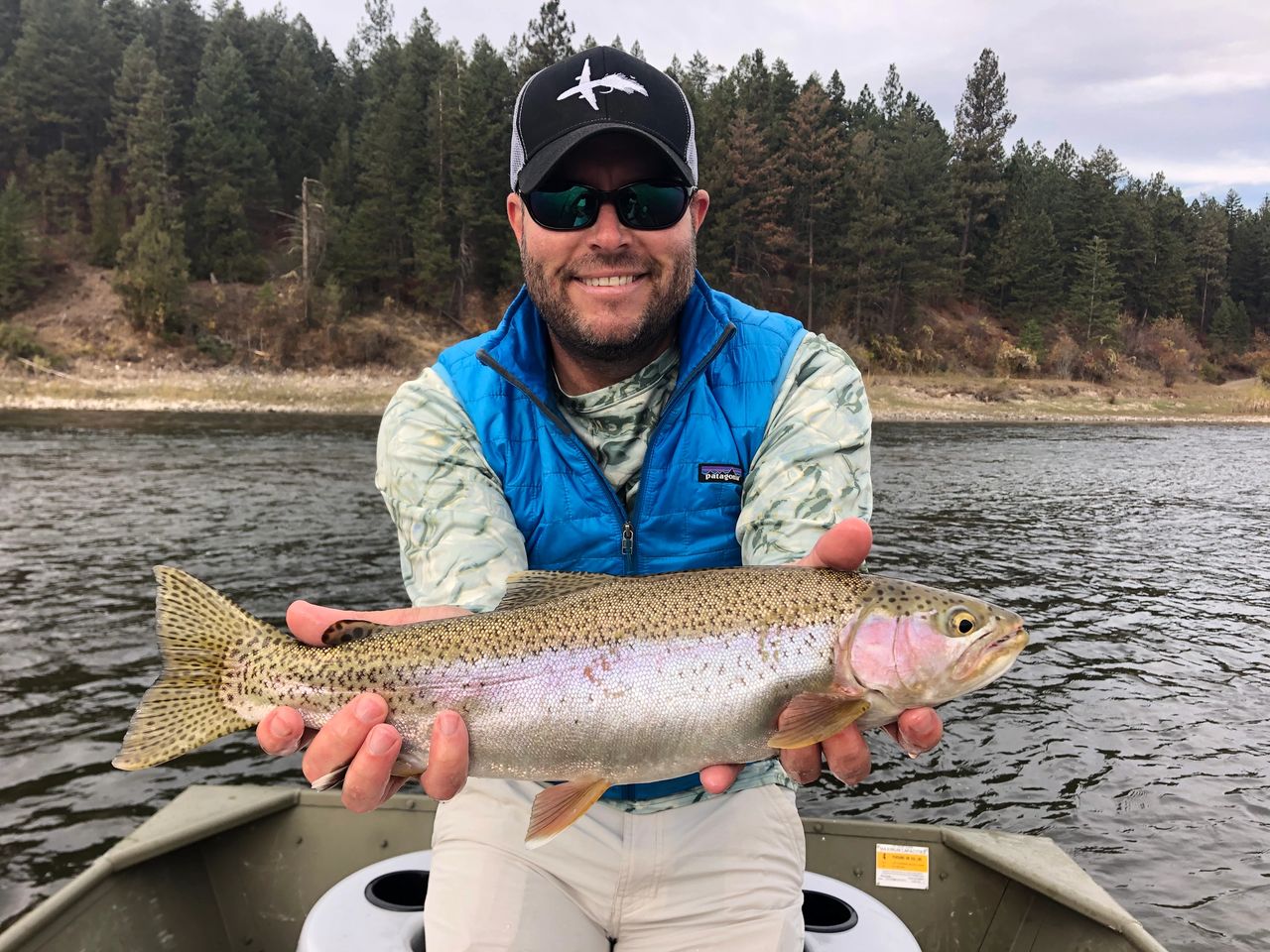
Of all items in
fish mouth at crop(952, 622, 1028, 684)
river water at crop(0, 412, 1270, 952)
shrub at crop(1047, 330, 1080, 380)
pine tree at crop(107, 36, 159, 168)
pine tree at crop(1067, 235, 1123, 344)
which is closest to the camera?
fish mouth at crop(952, 622, 1028, 684)

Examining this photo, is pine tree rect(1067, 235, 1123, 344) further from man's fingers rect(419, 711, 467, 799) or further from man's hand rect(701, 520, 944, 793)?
man's fingers rect(419, 711, 467, 799)

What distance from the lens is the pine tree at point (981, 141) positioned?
75.2 metres

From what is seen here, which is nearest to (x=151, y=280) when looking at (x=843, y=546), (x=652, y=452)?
(x=652, y=452)

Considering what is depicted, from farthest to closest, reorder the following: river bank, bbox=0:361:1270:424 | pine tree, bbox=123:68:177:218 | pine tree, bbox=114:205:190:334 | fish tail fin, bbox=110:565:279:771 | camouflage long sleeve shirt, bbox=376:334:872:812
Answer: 1. pine tree, bbox=123:68:177:218
2. pine tree, bbox=114:205:190:334
3. river bank, bbox=0:361:1270:424
4. camouflage long sleeve shirt, bbox=376:334:872:812
5. fish tail fin, bbox=110:565:279:771

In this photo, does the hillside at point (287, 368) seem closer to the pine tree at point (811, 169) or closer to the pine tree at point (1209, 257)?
the pine tree at point (811, 169)

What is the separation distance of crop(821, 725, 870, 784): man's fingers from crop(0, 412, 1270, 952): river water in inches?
207

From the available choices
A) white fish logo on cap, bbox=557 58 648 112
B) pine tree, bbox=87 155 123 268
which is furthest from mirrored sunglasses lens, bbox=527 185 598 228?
pine tree, bbox=87 155 123 268

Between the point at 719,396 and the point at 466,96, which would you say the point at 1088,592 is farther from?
the point at 466,96

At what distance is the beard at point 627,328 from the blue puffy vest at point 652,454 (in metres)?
0.17

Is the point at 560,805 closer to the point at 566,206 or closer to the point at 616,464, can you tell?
the point at 616,464

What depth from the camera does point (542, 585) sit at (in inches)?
123

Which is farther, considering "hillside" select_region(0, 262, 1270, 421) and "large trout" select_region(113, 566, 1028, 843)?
"hillside" select_region(0, 262, 1270, 421)

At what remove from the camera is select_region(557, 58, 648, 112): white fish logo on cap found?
11.9 feet

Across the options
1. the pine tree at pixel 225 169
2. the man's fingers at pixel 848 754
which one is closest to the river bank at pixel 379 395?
the pine tree at pixel 225 169
